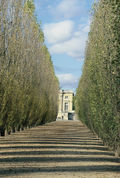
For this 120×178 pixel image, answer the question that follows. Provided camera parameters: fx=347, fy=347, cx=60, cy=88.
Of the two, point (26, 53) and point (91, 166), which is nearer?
point (91, 166)

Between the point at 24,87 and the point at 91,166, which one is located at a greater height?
the point at 24,87

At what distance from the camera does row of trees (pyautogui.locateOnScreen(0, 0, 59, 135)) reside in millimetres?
17719

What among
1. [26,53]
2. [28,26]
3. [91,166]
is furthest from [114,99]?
[28,26]

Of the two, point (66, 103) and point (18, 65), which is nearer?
point (18, 65)

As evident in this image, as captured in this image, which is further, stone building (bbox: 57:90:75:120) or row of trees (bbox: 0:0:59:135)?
stone building (bbox: 57:90:75:120)

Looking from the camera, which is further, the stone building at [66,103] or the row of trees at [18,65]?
the stone building at [66,103]

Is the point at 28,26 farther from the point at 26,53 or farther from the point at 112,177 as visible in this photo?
the point at 112,177

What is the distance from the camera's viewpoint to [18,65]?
69.1 feet

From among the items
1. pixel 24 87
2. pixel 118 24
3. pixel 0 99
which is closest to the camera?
pixel 118 24

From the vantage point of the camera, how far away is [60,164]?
8.76 m

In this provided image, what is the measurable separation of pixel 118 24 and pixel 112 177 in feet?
14.7

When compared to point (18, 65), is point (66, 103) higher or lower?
higher

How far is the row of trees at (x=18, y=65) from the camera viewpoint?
17.7 m

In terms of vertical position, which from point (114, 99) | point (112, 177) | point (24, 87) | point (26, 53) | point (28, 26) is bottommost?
point (112, 177)
